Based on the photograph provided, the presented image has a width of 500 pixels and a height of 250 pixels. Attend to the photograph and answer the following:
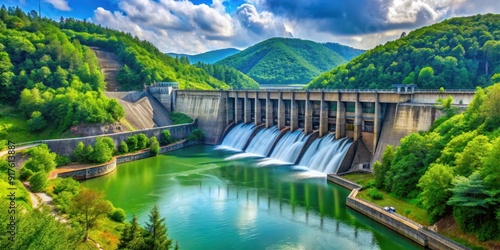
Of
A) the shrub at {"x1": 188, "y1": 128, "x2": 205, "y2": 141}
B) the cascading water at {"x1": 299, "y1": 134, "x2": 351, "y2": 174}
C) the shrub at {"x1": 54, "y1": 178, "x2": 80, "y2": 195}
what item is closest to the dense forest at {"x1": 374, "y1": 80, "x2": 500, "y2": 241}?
the cascading water at {"x1": 299, "y1": 134, "x2": 351, "y2": 174}

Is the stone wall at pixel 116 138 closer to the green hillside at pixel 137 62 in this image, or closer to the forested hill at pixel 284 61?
the green hillside at pixel 137 62

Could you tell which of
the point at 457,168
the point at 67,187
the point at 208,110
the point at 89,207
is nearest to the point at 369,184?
the point at 457,168

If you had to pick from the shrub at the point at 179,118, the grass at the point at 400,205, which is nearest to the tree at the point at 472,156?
the grass at the point at 400,205

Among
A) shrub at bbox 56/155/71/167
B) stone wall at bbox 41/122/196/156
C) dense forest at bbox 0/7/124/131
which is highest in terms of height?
dense forest at bbox 0/7/124/131

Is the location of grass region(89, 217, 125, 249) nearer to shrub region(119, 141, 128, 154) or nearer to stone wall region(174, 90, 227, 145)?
shrub region(119, 141, 128, 154)

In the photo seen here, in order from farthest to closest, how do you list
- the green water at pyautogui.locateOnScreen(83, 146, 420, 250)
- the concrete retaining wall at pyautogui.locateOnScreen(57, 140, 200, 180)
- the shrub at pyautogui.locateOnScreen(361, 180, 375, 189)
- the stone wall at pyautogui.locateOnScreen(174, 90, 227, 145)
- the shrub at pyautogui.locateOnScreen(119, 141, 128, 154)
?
the stone wall at pyautogui.locateOnScreen(174, 90, 227, 145) < the shrub at pyautogui.locateOnScreen(119, 141, 128, 154) < the concrete retaining wall at pyautogui.locateOnScreen(57, 140, 200, 180) < the shrub at pyautogui.locateOnScreen(361, 180, 375, 189) < the green water at pyautogui.locateOnScreen(83, 146, 420, 250)

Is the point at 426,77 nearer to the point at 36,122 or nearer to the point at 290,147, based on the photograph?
the point at 290,147

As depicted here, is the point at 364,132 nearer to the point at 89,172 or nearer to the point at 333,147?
the point at 333,147
